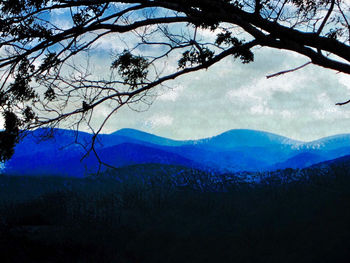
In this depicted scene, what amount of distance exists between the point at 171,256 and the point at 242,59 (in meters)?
5.16

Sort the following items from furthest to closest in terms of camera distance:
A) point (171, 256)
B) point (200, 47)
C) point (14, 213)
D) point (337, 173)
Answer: point (337, 173)
point (14, 213)
point (171, 256)
point (200, 47)

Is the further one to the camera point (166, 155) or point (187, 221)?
point (166, 155)

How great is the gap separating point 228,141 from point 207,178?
51.5 meters

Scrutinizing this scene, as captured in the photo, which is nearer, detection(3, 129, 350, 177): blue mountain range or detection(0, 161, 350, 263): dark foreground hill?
detection(0, 161, 350, 263): dark foreground hill

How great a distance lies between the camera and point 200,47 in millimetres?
8148

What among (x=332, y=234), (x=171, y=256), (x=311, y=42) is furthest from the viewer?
(x=332, y=234)

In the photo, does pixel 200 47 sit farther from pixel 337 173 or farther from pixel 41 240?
pixel 337 173

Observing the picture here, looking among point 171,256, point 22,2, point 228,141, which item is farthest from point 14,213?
point 228,141

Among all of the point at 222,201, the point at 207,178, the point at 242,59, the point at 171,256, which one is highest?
the point at 242,59

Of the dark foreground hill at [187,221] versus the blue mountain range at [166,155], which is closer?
the dark foreground hill at [187,221]

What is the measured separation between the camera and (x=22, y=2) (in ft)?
23.6

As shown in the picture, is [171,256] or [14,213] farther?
[14,213]

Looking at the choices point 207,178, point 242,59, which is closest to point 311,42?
point 242,59

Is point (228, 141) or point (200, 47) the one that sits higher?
point (228, 141)
